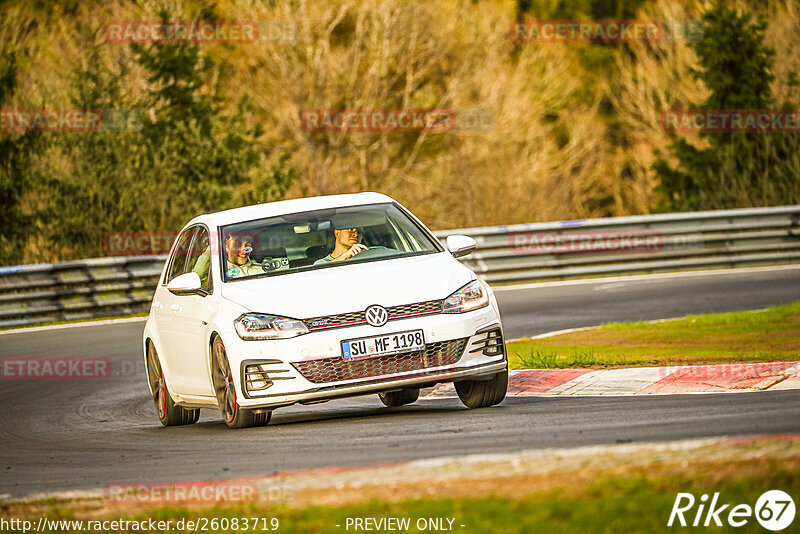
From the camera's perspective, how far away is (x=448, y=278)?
952cm

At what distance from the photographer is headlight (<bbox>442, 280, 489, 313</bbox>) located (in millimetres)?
9320

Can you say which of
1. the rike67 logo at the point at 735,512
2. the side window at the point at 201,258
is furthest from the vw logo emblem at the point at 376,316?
the rike67 logo at the point at 735,512

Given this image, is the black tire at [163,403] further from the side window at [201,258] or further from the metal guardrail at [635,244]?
the metal guardrail at [635,244]

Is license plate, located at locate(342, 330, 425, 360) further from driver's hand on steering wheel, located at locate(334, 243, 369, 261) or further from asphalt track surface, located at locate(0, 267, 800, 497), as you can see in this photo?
driver's hand on steering wheel, located at locate(334, 243, 369, 261)

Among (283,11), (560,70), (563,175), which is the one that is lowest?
(563,175)

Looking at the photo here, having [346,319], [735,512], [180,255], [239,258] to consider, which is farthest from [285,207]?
[735,512]

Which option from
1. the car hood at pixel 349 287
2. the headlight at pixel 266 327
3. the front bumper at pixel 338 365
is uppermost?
the car hood at pixel 349 287

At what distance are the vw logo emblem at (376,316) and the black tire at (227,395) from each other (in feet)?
3.46

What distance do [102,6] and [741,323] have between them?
29.9 metres

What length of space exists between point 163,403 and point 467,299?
3.00 meters

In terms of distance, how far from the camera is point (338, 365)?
29.7ft

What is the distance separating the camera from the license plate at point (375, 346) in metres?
9.04

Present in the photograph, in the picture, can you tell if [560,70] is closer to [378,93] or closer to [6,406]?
[378,93]

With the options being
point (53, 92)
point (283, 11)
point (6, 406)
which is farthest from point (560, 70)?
point (6, 406)
